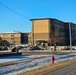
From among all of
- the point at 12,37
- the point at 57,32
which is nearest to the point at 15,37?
the point at 12,37

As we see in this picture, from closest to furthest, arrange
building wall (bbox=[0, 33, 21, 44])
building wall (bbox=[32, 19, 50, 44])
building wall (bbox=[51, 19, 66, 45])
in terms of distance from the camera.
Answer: building wall (bbox=[51, 19, 66, 45]), building wall (bbox=[32, 19, 50, 44]), building wall (bbox=[0, 33, 21, 44])

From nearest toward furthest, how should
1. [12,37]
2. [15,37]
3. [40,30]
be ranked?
[40,30] → [12,37] → [15,37]

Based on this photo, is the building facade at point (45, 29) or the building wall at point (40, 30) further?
the building wall at point (40, 30)

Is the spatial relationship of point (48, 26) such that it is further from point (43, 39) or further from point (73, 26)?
point (73, 26)

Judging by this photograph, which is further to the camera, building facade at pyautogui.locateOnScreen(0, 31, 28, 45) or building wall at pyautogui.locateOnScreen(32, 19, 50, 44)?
building facade at pyautogui.locateOnScreen(0, 31, 28, 45)

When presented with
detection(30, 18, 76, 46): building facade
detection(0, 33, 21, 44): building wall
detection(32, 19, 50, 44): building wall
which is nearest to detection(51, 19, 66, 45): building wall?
detection(30, 18, 76, 46): building facade

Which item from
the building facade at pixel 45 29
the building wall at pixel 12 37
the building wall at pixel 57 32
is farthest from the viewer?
the building wall at pixel 12 37

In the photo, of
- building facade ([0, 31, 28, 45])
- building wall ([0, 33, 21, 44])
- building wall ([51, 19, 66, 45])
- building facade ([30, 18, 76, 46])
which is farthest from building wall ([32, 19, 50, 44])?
building wall ([0, 33, 21, 44])

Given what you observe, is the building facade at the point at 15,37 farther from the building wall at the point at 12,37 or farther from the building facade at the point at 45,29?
the building facade at the point at 45,29

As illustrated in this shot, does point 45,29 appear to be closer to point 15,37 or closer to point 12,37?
point 15,37

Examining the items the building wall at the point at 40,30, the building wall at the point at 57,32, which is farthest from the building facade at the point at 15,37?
the building wall at the point at 57,32

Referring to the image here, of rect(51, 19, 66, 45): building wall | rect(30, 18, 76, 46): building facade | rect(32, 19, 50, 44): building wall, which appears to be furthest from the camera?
rect(32, 19, 50, 44): building wall

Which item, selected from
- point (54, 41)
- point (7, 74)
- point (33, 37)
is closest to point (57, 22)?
point (33, 37)

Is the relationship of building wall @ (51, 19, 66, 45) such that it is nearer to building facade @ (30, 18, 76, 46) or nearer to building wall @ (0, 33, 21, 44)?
building facade @ (30, 18, 76, 46)
